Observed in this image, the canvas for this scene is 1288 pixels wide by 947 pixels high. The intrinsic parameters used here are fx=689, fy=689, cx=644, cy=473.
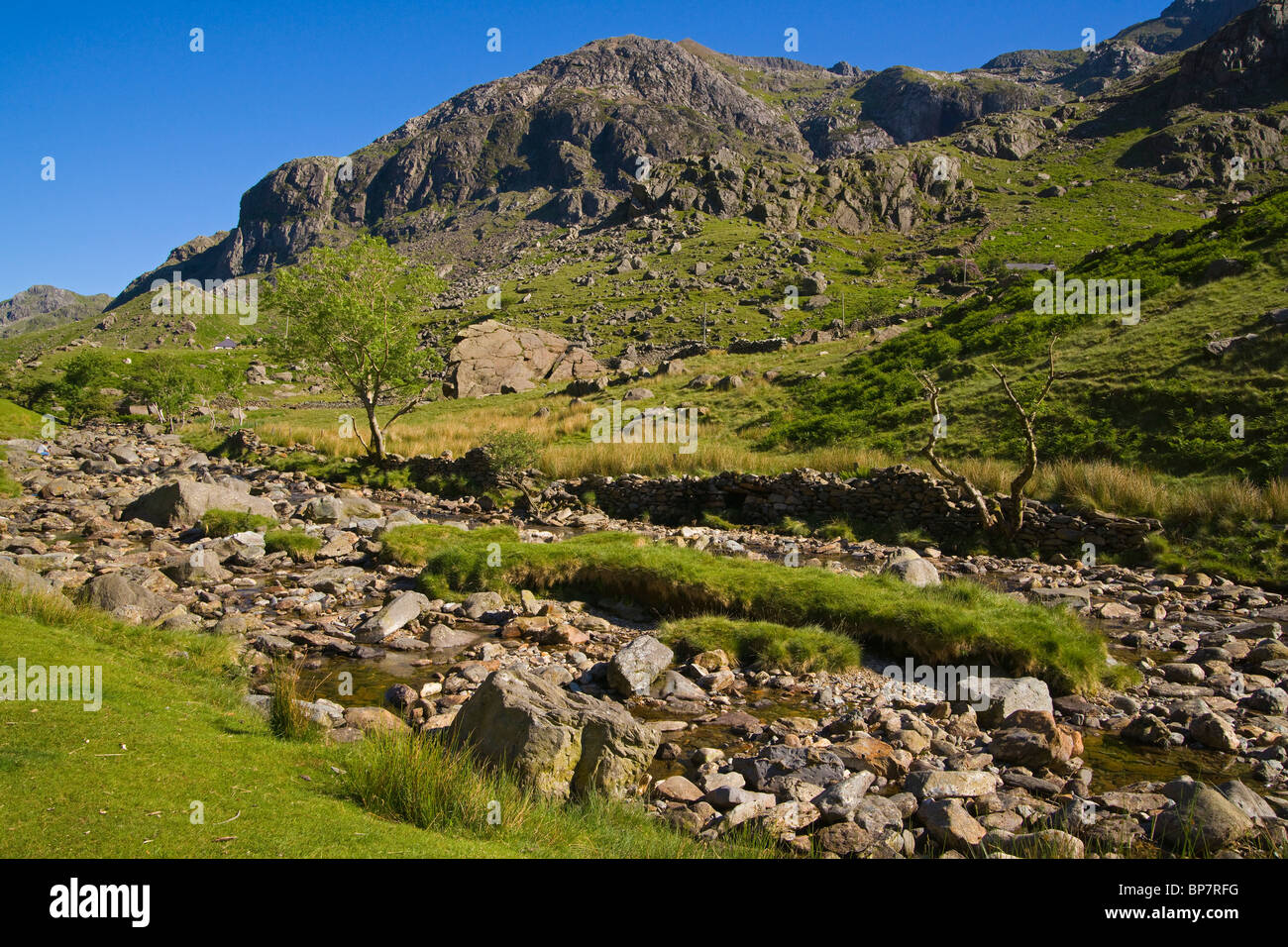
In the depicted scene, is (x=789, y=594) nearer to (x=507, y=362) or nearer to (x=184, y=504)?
(x=184, y=504)

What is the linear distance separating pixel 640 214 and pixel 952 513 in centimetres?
12766

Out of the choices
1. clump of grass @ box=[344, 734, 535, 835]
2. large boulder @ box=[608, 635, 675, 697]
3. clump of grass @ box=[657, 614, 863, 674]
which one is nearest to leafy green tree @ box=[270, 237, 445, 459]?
clump of grass @ box=[657, 614, 863, 674]

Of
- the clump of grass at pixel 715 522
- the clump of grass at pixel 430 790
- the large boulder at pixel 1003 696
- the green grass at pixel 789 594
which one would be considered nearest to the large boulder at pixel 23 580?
the green grass at pixel 789 594

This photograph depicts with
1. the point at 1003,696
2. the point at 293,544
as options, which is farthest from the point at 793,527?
the point at 293,544

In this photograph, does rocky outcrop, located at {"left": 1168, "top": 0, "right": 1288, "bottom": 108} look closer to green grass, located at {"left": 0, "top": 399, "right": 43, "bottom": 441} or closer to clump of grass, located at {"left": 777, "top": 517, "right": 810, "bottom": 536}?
clump of grass, located at {"left": 777, "top": 517, "right": 810, "bottom": 536}

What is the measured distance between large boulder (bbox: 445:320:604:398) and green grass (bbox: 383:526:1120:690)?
126 feet

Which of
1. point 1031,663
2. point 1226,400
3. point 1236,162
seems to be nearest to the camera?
point 1031,663

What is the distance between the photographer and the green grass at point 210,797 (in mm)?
3869

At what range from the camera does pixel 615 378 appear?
47219mm

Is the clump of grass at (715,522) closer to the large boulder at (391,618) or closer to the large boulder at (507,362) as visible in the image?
the large boulder at (391,618)

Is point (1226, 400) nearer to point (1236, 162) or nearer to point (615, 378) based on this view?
point (615, 378)

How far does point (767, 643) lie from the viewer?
35.5ft

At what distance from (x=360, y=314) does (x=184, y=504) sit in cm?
1146
